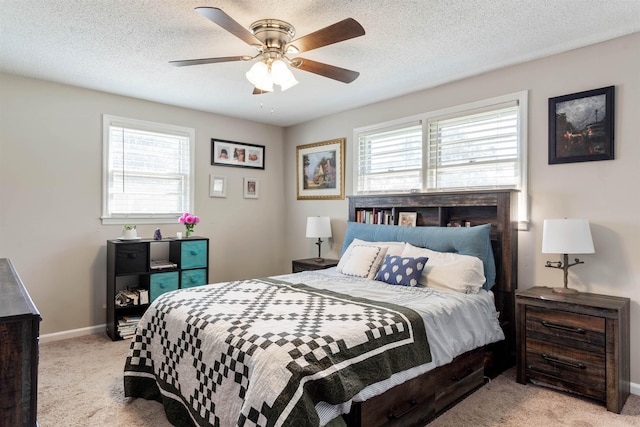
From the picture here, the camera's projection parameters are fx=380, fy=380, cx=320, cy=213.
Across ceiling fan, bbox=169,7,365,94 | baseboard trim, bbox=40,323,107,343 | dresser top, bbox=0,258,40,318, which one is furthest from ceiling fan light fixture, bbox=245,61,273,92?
baseboard trim, bbox=40,323,107,343

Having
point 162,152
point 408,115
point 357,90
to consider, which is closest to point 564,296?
point 408,115

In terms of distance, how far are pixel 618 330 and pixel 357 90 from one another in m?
2.93

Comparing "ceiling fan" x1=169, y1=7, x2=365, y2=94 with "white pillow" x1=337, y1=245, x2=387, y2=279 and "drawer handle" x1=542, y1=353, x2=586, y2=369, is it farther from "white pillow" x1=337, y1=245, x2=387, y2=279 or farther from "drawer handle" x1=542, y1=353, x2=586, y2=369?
"drawer handle" x1=542, y1=353, x2=586, y2=369

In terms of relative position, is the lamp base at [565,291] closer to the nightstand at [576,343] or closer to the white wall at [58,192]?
the nightstand at [576,343]

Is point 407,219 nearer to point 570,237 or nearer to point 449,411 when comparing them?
point 570,237

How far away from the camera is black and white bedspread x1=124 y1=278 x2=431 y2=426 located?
1.59 metres

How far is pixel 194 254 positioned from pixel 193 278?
0.26m

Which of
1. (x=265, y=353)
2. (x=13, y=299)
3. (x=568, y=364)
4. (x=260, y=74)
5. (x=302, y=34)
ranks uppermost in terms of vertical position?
(x=302, y=34)

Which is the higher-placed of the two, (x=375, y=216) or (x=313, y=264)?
(x=375, y=216)

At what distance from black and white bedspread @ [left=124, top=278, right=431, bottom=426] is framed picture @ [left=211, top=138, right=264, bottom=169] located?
8.25 feet

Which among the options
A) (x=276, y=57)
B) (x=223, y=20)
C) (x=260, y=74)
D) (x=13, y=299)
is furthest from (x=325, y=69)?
(x=13, y=299)

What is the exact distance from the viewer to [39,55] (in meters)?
3.02

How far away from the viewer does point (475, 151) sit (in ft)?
11.4

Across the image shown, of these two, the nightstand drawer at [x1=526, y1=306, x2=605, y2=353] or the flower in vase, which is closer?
the nightstand drawer at [x1=526, y1=306, x2=605, y2=353]
